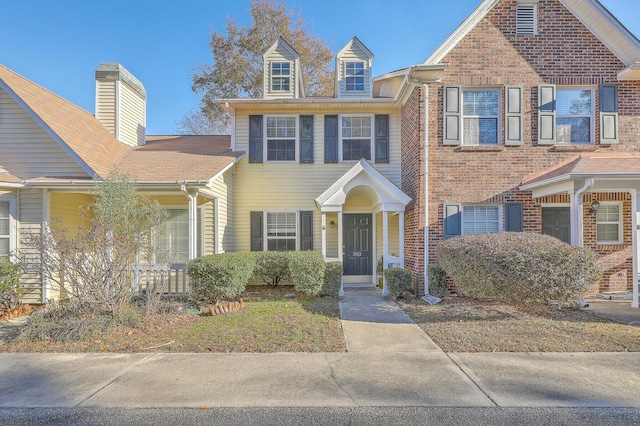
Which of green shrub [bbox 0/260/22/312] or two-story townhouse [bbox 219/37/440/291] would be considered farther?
two-story townhouse [bbox 219/37/440/291]

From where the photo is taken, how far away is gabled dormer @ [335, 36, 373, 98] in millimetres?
11234

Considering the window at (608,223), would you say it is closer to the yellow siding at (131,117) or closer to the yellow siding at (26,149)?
the yellow siding at (26,149)

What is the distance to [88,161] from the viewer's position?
8445mm

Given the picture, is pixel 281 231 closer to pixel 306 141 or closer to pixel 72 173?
pixel 306 141

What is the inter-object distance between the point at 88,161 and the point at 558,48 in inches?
474

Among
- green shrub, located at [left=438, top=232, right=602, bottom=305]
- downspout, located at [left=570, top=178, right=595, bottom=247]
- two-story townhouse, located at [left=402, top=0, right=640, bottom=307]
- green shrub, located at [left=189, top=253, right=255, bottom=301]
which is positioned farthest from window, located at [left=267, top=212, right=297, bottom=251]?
downspout, located at [left=570, top=178, right=595, bottom=247]

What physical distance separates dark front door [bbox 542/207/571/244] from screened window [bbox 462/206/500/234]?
1314 mm

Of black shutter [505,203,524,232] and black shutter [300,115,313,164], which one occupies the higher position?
black shutter [300,115,313,164]

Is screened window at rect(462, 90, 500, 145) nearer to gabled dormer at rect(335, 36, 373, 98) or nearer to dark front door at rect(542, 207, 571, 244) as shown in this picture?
dark front door at rect(542, 207, 571, 244)

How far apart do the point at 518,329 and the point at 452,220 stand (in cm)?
334

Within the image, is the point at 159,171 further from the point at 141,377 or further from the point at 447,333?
the point at 447,333

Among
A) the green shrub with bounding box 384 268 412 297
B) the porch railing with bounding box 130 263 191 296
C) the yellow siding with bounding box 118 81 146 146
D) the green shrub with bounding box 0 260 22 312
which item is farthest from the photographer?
the yellow siding with bounding box 118 81 146 146

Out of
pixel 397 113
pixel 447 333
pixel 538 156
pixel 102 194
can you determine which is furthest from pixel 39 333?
pixel 538 156

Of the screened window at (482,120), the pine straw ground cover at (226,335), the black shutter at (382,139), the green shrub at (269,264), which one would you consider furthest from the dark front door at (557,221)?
the green shrub at (269,264)
